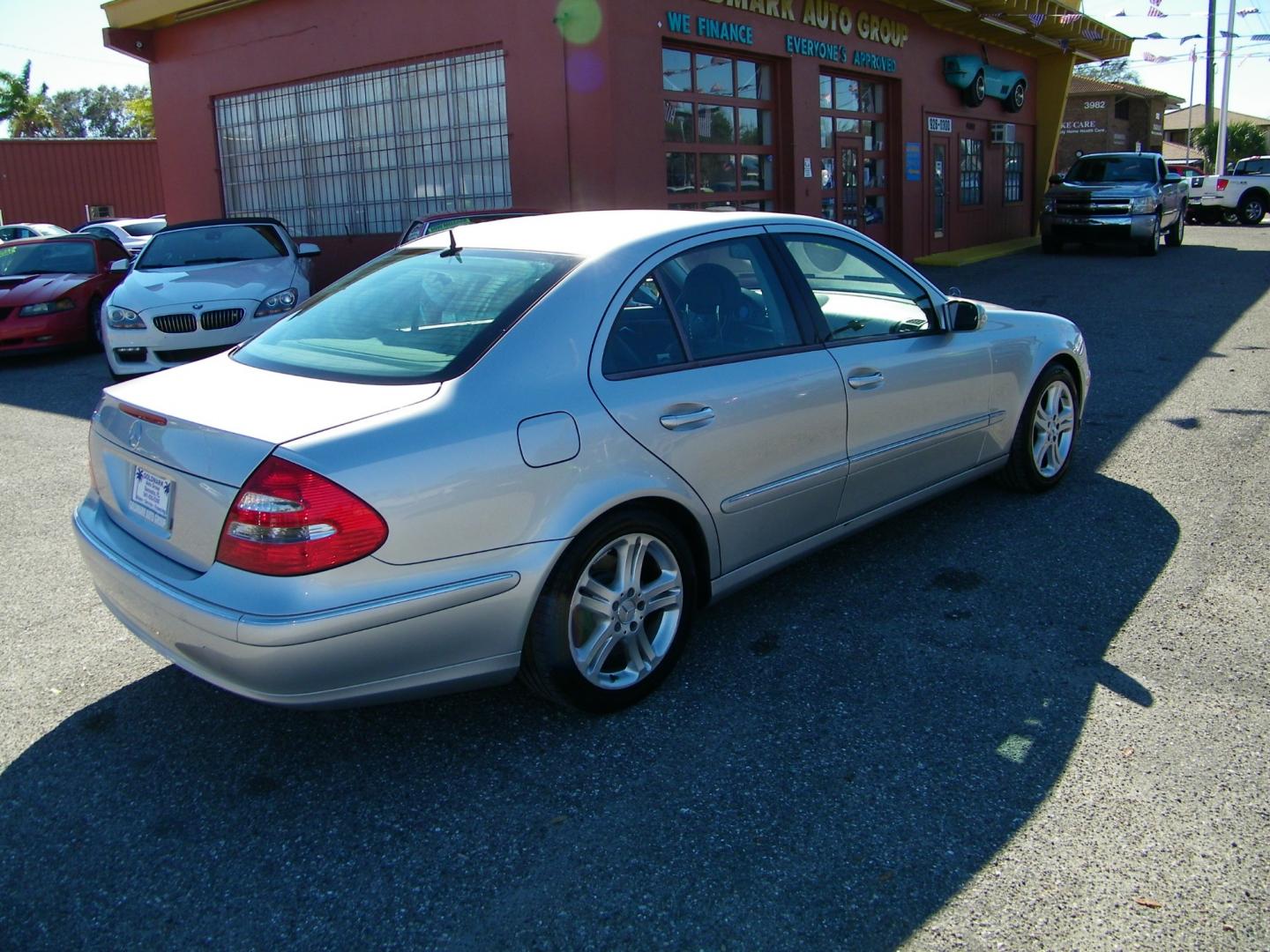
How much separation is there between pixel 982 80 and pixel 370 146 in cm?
1146

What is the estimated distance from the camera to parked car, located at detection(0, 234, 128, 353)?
11.3 m

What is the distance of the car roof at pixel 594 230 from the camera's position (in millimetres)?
3656

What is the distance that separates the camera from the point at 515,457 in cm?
302

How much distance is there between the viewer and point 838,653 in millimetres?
3809

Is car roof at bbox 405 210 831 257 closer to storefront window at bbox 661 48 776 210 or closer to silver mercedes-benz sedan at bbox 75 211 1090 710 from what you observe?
silver mercedes-benz sedan at bbox 75 211 1090 710

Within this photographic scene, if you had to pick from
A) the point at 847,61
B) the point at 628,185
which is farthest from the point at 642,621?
the point at 847,61

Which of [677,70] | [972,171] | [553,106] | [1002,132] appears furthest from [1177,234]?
[553,106]

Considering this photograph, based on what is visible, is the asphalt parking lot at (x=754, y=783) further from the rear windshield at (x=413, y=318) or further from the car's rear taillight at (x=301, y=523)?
the rear windshield at (x=413, y=318)

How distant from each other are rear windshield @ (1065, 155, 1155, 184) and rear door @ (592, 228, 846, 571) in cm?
1830

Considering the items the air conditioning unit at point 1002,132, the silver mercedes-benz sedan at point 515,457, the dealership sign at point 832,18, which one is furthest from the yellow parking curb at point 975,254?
the silver mercedes-benz sedan at point 515,457

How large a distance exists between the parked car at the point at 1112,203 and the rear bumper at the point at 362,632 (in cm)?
1865

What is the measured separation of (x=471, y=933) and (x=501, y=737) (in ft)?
2.94

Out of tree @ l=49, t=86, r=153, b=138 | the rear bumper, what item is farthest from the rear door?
tree @ l=49, t=86, r=153, b=138

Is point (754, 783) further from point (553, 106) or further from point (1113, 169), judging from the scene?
point (1113, 169)
